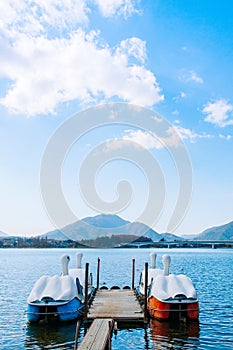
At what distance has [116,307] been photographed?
28.3 m

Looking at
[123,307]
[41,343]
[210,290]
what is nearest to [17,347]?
[41,343]

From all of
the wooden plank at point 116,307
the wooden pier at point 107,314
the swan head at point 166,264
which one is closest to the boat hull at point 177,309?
the wooden pier at point 107,314

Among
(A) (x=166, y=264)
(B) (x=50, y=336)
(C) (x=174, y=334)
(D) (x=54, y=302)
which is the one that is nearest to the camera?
(B) (x=50, y=336)

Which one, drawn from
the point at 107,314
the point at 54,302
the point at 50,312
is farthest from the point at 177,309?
the point at 50,312

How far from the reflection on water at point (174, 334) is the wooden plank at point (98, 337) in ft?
12.3

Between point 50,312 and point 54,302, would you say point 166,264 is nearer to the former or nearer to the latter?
point 54,302

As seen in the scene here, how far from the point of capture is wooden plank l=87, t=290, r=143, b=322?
25047mm

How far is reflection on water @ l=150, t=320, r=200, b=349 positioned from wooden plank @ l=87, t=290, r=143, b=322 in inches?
54.7

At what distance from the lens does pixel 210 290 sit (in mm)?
45312

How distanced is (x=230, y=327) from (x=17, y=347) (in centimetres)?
1391

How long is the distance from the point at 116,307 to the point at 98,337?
37.4ft

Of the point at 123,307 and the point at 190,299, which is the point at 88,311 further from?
the point at 190,299

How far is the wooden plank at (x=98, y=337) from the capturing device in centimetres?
1567

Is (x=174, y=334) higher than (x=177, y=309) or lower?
lower
